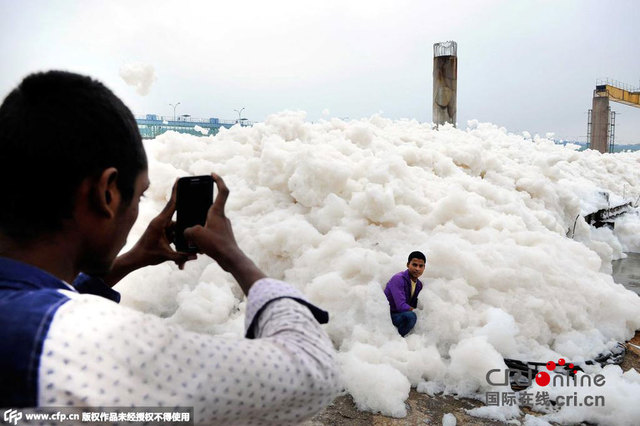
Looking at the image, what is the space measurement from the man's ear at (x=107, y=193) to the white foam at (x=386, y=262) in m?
1.96

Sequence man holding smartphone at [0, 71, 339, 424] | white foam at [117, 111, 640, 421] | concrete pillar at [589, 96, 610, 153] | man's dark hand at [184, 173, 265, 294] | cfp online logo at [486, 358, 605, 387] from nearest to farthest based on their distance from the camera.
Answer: man holding smartphone at [0, 71, 339, 424] < man's dark hand at [184, 173, 265, 294] < cfp online logo at [486, 358, 605, 387] < white foam at [117, 111, 640, 421] < concrete pillar at [589, 96, 610, 153]

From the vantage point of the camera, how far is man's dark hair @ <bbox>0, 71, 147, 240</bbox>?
626 mm

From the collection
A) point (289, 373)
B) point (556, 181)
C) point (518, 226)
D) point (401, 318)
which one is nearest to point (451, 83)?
point (556, 181)

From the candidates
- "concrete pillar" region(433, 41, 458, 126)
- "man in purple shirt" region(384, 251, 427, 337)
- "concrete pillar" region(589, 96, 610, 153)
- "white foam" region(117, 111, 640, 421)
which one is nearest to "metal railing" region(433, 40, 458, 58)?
"concrete pillar" region(433, 41, 458, 126)

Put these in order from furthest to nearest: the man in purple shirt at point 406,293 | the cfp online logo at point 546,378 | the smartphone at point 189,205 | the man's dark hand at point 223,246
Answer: the man in purple shirt at point 406,293
the cfp online logo at point 546,378
the smartphone at point 189,205
the man's dark hand at point 223,246

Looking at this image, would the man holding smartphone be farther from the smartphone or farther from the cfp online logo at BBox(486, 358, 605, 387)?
the cfp online logo at BBox(486, 358, 605, 387)

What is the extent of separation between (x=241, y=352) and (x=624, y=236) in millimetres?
7950

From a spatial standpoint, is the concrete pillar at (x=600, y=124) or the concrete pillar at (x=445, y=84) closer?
the concrete pillar at (x=445, y=84)

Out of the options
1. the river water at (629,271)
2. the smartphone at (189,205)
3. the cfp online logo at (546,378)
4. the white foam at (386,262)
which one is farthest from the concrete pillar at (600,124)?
the smartphone at (189,205)

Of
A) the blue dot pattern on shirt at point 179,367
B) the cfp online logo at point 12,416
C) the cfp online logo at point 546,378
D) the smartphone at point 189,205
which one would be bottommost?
the cfp online logo at point 546,378

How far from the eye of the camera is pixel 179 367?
1.86ft

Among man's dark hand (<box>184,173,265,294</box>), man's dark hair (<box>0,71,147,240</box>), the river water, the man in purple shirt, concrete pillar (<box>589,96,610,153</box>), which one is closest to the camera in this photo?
man's dark hair (<box>0,71,147,240</box>)

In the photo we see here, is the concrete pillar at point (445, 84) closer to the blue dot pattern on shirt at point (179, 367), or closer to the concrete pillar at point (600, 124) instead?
the blue dot pattern on shirt at point (179, 367)

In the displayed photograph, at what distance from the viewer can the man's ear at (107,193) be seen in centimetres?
66
